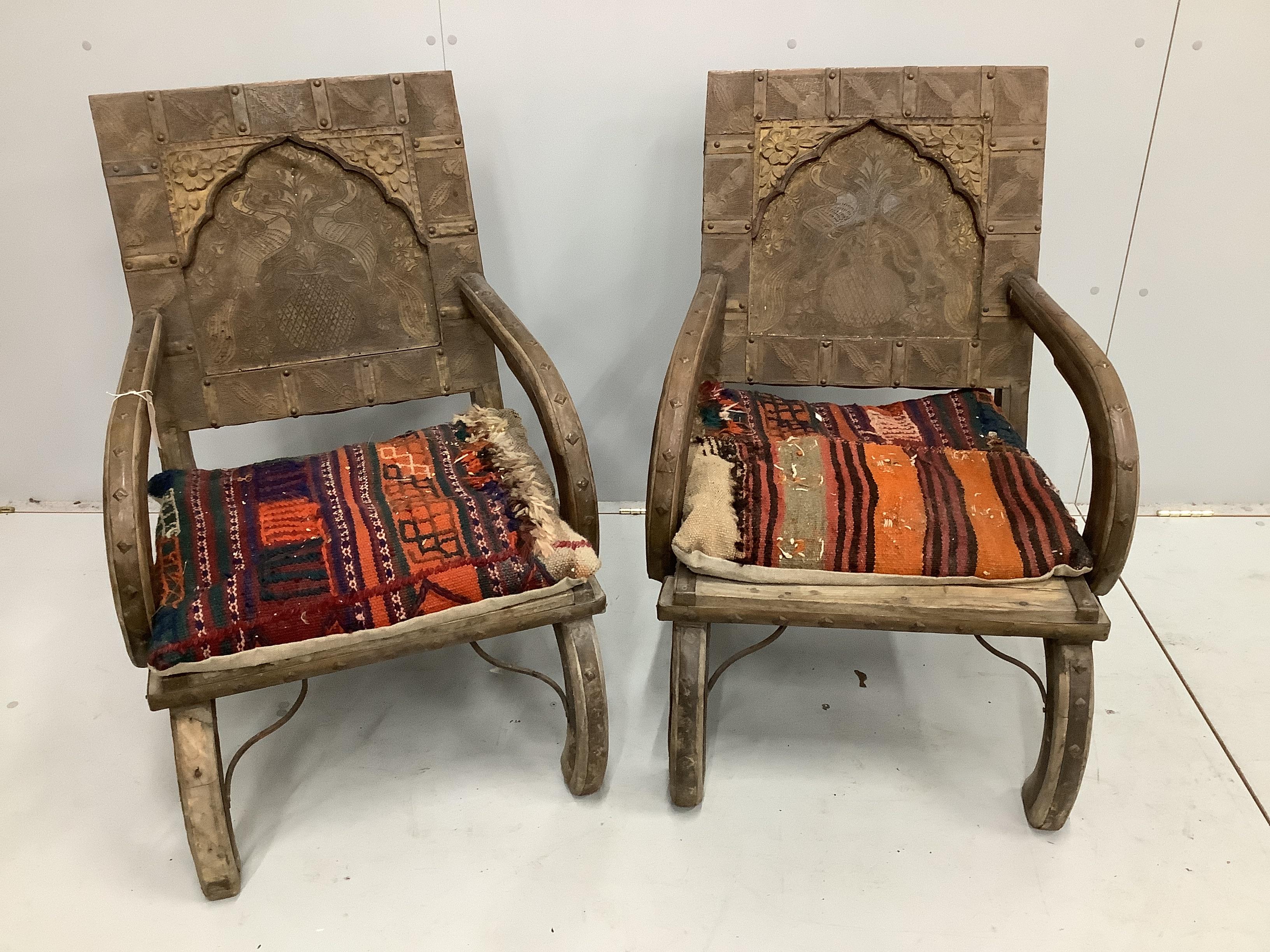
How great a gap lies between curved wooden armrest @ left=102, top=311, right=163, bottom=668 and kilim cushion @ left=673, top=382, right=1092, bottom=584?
2.25 feet

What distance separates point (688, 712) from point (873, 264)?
83cm

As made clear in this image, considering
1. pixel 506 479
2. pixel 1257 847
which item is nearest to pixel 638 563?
pixel 506 479

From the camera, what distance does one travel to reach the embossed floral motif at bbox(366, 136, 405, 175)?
165 centimetres

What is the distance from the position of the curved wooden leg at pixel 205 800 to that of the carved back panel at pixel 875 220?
1012 mm

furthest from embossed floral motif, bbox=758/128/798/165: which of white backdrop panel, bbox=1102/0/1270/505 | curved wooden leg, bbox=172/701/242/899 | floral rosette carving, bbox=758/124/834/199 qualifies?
curved wooden leg, bbox=172/701/242/899

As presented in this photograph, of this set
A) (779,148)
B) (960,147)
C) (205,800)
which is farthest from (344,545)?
(960,147)

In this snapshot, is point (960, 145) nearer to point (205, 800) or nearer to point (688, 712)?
point (688, 712)

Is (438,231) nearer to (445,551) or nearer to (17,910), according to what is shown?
(445,551)

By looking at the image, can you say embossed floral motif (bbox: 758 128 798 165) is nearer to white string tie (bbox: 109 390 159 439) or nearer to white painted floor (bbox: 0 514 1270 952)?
white painted floor (bbox: 0 514 1270 952)

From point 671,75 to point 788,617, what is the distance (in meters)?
1.08

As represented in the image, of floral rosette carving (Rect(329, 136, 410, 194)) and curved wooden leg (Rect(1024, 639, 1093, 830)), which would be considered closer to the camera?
curved wooden leg (Rect(1024, 639, 1093, 830))

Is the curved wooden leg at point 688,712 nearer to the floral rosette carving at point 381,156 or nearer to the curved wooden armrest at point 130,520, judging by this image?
the curved wooden armrest at point 130,520

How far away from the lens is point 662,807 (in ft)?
5.13

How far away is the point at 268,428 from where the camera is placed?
87.3 inches
